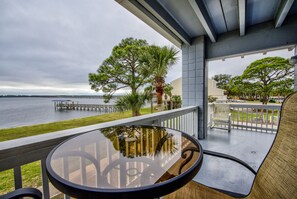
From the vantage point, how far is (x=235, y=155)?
2.71m

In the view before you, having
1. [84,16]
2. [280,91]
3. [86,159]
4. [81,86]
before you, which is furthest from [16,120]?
[280,91]

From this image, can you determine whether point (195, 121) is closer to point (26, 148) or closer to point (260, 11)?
point (260, 11)

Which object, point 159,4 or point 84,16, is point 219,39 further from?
point 84,16

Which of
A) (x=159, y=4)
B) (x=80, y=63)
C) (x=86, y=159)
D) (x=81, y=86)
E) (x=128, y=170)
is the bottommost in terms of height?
(x=128, y=170)

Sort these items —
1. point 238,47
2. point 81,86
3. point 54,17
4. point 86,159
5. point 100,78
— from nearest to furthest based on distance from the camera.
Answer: point 86,159, point 238,47, point 54,17, point 100,78, point 81,86

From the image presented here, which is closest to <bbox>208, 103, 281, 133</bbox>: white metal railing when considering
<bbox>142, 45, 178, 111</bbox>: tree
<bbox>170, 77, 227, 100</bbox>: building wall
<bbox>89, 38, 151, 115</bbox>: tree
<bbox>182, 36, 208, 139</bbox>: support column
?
<bbox>182, 36, 208, 139</bbox>: support column

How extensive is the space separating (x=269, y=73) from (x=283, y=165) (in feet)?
26.9

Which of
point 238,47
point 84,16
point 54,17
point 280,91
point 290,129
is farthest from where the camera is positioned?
point 280,91

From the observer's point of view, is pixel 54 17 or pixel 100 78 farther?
pixel 100 78

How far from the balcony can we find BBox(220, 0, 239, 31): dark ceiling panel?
2.05 m

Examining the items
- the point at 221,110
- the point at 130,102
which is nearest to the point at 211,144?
the point at 221,110

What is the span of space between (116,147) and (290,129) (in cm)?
117

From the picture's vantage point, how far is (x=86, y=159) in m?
1.00

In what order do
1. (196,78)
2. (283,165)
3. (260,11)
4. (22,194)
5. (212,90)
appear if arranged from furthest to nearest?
(212,90) < (196,78) < (260,11) < (283,165) < (22,194)
